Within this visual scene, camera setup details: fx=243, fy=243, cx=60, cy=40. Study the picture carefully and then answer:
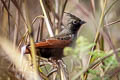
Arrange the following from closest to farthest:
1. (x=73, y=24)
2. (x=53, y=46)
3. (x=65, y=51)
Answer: (x=65, y=51)
(x=53, y=46)
(x=73, y=24)

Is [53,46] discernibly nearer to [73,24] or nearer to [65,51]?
[73,24]

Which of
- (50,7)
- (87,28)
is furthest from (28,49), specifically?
(87,28)

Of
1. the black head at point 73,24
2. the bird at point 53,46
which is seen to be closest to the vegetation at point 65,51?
the bird at point 53,46

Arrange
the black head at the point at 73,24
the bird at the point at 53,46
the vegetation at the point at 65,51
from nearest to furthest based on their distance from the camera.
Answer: the vegetation at the point at 65,51
the bird at the point at 53,46
the black head at the point at 73,24

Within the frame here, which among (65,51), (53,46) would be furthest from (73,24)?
(65,51)

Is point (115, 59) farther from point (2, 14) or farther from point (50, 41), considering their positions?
point (2, 14)

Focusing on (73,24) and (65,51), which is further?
(73,24)

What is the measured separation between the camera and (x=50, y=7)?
3.14m

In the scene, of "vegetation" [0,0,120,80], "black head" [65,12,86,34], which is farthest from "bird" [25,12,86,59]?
"black head" [65,12,86,34]

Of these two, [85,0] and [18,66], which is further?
[85,0]

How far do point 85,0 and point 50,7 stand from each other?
2341mm

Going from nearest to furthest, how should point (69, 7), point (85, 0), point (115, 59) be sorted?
point (115, 59) → point (69, 7) → point (85, 0)

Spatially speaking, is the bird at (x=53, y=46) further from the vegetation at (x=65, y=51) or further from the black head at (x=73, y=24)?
the black head at (x=73, y=24)

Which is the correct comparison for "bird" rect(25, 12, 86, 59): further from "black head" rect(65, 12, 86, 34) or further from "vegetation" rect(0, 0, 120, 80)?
"black head" rect(65, 12, 86, 34)
